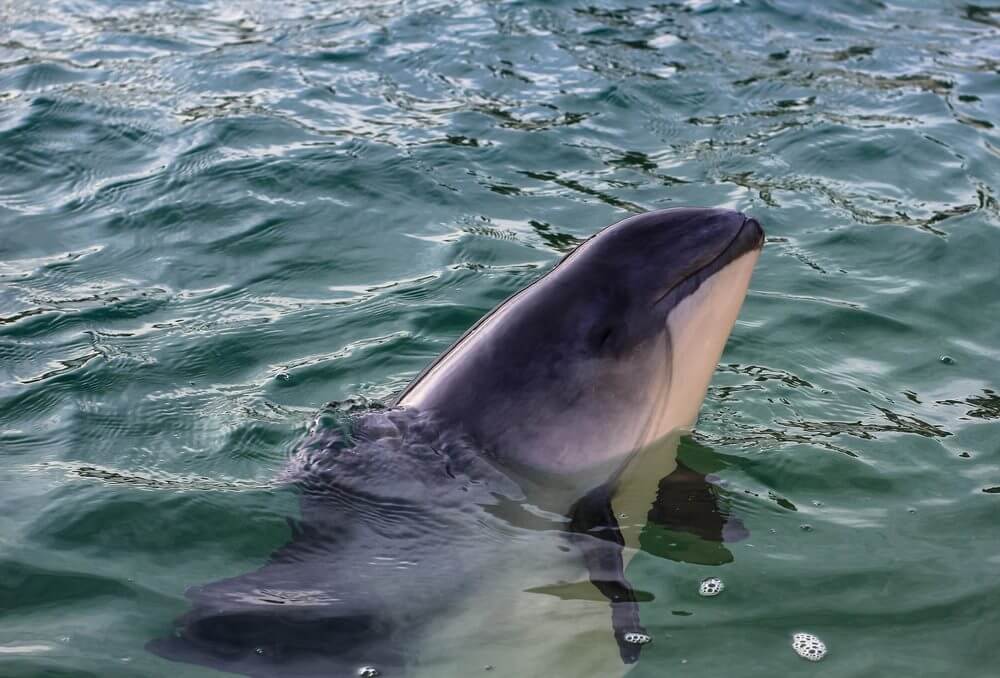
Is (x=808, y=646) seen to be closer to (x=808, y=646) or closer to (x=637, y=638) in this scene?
(x=808, y=646)

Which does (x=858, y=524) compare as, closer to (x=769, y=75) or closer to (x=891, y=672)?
(x=891, y=672)

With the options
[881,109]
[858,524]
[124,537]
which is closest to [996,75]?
[881,109]

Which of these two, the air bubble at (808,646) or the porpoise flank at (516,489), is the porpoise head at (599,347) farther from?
the air bubble at (808,646)

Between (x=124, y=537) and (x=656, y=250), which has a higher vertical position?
(x=656, y=250)

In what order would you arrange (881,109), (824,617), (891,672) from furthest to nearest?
(881,109)
(824,617)
(891,672)

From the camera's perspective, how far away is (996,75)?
11.3 m

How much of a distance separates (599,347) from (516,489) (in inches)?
25.1

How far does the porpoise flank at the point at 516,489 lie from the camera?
4.16 meters

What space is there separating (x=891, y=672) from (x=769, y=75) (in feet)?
26.3

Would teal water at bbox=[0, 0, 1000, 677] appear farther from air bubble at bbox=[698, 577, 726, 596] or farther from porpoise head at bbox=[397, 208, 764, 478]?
porpoise head at bbox=[397, 208, 764, 478]

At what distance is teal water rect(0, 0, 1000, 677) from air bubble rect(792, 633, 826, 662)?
1.5 inches

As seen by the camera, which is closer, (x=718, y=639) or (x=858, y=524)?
(x=718, y=639)

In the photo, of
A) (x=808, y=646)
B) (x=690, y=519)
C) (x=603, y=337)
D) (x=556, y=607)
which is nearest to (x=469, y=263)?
(x=603, y=337)

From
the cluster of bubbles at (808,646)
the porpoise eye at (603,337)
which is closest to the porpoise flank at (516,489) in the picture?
the porpoise eye at (603,337)
